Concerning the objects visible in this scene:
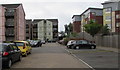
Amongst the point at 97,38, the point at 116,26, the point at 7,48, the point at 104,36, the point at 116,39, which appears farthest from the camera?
the point at 116,26

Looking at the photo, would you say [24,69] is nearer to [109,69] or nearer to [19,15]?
[109,69]

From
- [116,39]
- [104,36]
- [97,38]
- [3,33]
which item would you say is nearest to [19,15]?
[3,33]

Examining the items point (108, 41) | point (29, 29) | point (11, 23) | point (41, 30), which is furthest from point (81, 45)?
point (41, 30)

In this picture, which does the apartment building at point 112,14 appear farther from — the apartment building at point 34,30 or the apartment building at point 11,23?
the apartment building at point 34,30

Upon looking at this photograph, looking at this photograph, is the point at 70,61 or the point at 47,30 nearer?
the point at 70,61

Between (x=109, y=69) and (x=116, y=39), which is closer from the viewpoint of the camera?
(x=109, y=69)

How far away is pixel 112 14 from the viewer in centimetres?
6225

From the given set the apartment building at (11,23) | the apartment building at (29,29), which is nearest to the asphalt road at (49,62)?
the apartment building at (11,23)

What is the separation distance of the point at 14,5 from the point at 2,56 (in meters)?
60.7

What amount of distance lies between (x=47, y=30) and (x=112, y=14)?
55675 mm

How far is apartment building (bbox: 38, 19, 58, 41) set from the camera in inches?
4444

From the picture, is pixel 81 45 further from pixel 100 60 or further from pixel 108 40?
pixel 100 60

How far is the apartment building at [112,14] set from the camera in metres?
61.0

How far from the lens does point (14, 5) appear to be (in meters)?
69.8
